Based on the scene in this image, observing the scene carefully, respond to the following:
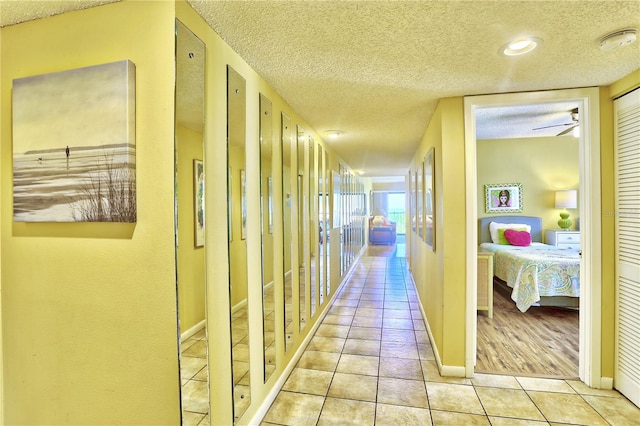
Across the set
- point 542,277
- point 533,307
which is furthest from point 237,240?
point 533,307

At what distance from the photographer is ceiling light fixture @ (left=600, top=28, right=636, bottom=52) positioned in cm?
151

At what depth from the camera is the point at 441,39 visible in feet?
5.20

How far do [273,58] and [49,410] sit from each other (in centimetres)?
214

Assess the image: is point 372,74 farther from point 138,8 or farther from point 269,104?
point 138,8

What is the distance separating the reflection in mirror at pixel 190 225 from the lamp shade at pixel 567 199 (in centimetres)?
583

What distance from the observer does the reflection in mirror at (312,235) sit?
318 centimetres

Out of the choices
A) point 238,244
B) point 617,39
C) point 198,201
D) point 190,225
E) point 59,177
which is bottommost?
point 238,244

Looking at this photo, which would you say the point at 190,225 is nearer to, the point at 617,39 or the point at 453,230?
the point at 453,230

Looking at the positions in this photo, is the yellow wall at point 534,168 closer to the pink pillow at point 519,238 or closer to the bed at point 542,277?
the pink pillow at point 519,238

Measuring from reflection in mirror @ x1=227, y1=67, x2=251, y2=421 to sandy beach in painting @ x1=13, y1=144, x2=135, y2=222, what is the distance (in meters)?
0.54

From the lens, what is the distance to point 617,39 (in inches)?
61.1

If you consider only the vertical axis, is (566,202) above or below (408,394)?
above

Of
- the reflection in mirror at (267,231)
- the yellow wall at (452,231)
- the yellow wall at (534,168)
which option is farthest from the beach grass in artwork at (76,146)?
the yellow wall at (534,168)

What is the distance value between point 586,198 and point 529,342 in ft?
5.29
